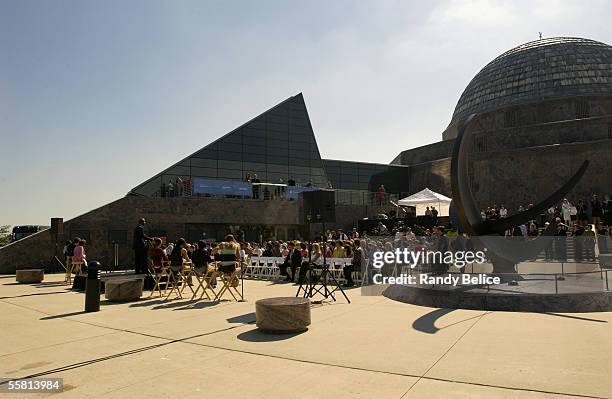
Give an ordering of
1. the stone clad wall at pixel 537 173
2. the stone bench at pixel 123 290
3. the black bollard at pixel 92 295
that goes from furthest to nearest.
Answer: the stone clad wall at pixel 537 173
the stone bench at pixel 123 290
the black bollard at pixel 92 295

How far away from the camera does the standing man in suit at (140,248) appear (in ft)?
33.1

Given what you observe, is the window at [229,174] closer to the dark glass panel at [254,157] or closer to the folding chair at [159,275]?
the dark glass panel at [254,157]

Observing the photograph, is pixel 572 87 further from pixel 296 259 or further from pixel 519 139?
pixel 296 259

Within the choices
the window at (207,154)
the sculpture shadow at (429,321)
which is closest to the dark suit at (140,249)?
the sculpture shadow at (429,321)

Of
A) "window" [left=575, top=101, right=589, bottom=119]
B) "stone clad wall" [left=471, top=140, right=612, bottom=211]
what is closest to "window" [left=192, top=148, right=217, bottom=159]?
"stone clad wall" [left=471, top=140, right=612, bottom=211]

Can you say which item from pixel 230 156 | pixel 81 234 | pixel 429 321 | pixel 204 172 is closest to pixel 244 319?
pixel 429 321

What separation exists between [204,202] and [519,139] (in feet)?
55.0

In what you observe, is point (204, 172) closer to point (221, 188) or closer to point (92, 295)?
point (221, 188)

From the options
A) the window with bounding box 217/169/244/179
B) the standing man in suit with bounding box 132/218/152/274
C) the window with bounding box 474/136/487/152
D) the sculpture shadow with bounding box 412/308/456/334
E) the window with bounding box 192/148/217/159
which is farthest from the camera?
the window with bounding box 217/169/244/179

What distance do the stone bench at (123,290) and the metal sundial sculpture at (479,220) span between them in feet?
20.0

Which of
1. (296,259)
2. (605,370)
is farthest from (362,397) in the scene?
(296,259)

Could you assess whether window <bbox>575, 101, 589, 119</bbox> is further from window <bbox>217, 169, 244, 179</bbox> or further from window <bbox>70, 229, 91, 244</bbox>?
window <bbox>70, 229, 91, 244</bbox>

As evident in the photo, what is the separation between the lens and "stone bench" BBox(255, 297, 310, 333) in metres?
5.06

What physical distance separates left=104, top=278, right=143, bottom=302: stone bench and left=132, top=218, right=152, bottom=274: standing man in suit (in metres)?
2.01
